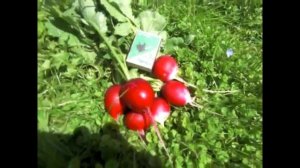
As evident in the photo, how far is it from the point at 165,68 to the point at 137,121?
0.32 meters

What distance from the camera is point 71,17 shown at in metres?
1.99

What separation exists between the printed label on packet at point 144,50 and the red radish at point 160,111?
0.65ft

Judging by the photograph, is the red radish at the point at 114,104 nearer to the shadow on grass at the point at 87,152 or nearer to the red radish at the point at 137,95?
the red radish at the point at 137,95

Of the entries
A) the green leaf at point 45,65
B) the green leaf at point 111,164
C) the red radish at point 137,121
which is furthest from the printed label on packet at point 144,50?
the green leaf at point 111,164

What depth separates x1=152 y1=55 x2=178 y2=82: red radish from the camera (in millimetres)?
Result: 2031

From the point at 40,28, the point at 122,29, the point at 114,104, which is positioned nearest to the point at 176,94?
the point at 114,104

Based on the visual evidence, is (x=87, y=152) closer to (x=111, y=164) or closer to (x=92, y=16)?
(x=111, y=164)

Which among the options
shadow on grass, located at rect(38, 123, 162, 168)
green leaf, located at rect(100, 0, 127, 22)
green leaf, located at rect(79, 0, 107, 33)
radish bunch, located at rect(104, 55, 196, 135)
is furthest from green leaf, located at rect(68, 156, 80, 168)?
green leaf, located at rect(100, 0, 127, 22)

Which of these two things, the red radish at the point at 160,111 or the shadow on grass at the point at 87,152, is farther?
the red radish at the point at 160,111

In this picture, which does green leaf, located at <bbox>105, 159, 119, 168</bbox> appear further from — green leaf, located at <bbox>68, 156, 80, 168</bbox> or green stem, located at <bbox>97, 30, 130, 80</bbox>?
green stem, located at <bbox>97, 30, 130, 80</bbox>

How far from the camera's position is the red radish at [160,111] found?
1.91 meters

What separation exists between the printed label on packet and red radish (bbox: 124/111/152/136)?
0.27 metres

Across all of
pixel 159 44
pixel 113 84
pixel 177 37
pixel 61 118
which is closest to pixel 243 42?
pixel 177 37

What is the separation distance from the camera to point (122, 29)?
2102mm
